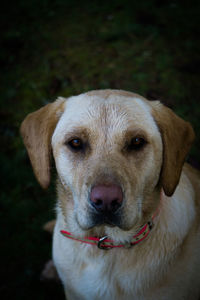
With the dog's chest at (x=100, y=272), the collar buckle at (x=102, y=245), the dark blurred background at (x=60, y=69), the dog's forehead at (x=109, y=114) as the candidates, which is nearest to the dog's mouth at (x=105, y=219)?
the collar buckle at (x=102, y=245)

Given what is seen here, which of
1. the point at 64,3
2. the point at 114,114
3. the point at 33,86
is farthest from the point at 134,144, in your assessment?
the point at 64,3

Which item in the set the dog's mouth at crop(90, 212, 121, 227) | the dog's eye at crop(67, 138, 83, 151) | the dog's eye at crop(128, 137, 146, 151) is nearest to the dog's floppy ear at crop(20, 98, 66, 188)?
the dog's eye at crop(67, 138, 83, 151)

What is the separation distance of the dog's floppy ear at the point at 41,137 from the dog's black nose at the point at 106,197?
2.07 ft

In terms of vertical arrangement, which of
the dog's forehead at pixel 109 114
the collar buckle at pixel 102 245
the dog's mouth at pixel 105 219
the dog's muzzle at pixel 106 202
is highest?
the dog's forehead at pixel 109 114

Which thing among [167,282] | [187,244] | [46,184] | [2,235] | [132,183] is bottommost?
[2,235]

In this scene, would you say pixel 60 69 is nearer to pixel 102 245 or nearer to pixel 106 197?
pixel 102 245

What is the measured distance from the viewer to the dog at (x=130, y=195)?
1998mm

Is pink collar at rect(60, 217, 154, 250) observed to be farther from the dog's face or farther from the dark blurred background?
the dark blurred background

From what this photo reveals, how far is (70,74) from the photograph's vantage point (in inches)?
201

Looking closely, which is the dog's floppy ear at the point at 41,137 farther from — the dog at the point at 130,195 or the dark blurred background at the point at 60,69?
the dark blurred background at the point at 60,69

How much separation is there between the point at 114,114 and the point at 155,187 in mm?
703

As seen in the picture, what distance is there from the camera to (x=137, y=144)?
2.09 metres

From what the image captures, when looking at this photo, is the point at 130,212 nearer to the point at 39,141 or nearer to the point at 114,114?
the point at 114,114

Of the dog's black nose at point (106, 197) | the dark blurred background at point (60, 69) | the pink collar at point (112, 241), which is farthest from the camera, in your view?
the dark blurred background at point (60, 69)
